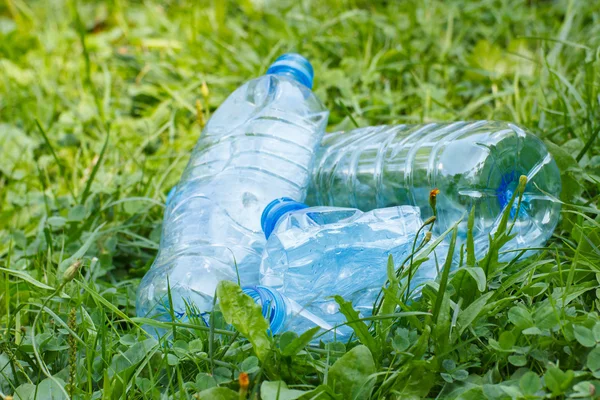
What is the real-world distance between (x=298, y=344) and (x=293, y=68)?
99 centimetres

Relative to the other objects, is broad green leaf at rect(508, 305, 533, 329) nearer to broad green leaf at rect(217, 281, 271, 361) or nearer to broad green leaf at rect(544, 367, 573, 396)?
broad green leaf at rect(544, 367, 573, 396)

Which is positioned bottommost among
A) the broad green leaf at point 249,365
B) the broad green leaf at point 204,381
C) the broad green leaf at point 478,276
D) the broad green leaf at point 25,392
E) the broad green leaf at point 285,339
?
the broad green leaf at point 25,392

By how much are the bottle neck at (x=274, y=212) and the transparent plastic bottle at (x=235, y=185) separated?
4.6 inches

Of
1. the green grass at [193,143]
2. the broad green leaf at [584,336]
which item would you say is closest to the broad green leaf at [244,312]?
the green grass at [193,143]

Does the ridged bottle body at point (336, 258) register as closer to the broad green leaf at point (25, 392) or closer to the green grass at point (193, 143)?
the green grass at point (193, 143)

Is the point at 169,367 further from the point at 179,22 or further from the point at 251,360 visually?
the point at 179,22

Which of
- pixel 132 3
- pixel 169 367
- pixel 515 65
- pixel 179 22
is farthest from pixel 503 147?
pixel 132 3

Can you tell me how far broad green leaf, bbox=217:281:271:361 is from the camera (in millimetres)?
1368

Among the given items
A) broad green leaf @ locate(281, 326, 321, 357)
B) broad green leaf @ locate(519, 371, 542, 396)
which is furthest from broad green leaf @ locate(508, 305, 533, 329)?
broad green leaf @ locate(281, 326, 321, 357)

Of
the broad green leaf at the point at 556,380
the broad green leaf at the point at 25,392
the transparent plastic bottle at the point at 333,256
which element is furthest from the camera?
the transparent plastic bottle at the point at 333,256

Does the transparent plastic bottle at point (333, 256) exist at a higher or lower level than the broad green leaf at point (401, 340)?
higher

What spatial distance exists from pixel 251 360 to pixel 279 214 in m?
0.39

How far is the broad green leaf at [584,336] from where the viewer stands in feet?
4.10

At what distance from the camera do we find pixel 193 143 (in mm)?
2582
